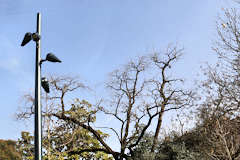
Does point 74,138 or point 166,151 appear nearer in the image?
point 166,151

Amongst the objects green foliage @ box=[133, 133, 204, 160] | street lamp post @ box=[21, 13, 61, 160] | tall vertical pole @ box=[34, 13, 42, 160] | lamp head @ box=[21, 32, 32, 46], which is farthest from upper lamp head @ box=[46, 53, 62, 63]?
green foliage @ box=[133, 133, 204, 160]

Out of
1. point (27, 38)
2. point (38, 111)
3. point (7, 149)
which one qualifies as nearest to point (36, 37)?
point (27, 38)

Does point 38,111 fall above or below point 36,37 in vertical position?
below

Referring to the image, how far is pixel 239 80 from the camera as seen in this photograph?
7.96m

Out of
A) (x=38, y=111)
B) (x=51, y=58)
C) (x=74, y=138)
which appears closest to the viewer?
(x=38, y=111)

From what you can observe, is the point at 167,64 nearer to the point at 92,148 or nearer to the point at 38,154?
the point at 92,148

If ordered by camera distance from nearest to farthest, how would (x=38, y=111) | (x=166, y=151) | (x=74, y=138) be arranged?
(x=38, y=111) < (x=166, y=151) < (x=74, y=138)

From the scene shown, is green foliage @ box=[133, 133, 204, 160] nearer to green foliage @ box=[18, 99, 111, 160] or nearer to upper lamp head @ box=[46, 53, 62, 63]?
green foliage @ box=[18, 99, 111, 160]

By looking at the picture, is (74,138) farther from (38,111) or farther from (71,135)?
(38,111)

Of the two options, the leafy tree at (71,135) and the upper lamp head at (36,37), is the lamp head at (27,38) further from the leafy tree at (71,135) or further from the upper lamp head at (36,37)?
the leafy tree at (71,135)

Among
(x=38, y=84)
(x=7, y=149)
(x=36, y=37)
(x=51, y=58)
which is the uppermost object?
(x=7, y=149)

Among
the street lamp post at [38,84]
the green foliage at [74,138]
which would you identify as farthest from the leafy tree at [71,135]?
the street lamp post at [38,84]

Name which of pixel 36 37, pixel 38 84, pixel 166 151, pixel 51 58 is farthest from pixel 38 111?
pixel 166 151

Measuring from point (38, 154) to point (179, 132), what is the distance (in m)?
11.7
